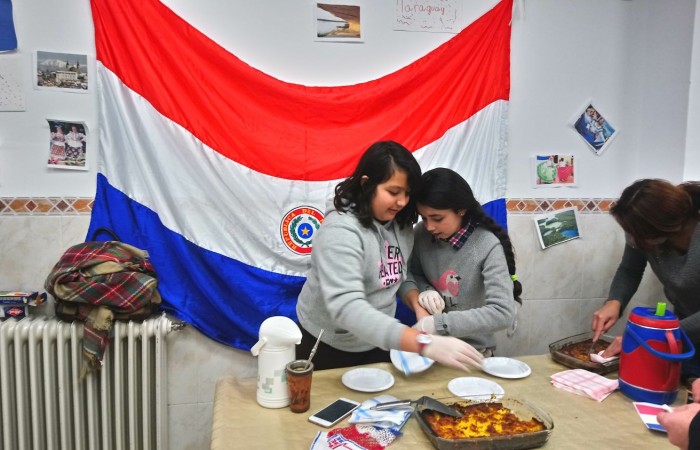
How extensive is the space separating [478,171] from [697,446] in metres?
1.55

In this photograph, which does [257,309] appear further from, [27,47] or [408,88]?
[27,47]

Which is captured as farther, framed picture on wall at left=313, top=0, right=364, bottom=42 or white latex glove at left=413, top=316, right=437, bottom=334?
framed picture on wall at left=313, top=0, right=364, bottom=42

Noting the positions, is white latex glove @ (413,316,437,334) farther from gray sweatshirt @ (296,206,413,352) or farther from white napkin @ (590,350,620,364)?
white napkin @ (590,350,620,364)

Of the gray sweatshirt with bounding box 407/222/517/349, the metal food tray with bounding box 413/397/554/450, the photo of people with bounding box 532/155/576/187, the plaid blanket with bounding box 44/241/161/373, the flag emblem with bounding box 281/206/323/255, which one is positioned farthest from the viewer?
the photo of people with bounding box 532/155/576/187

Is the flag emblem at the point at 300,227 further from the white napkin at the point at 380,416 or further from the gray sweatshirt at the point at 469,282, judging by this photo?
the white napkin at the point at 380,416

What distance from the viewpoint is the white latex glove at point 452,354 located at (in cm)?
130

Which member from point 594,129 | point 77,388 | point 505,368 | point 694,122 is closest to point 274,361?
point 505,368

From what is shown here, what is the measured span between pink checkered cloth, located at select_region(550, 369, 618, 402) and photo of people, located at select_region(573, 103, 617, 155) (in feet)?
4.79

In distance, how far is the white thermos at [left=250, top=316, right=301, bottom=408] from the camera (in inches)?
49.9

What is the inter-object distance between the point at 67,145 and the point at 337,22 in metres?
1.33

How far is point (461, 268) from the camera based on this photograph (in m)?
1.76

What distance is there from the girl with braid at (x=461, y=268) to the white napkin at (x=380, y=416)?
39 cm

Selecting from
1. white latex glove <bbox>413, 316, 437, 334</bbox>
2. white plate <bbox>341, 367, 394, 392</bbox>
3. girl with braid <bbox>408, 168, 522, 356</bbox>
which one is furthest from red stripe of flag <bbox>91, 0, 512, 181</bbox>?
white plate <bbox>341, 367, 394, 392</bbox>

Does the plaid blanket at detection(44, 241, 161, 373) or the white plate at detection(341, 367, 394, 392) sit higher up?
the plaid blanket at detection(44, 241, 161, 373)
